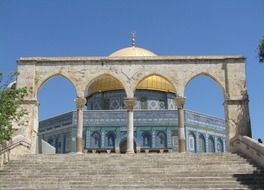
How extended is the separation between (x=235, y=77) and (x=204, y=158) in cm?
597

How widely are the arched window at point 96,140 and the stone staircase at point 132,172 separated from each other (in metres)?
19.8

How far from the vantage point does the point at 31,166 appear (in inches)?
604

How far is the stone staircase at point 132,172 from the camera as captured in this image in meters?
12.9

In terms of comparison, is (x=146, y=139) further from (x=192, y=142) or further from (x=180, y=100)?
(x=180, y=100)

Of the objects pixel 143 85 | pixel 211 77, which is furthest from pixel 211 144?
pixel 211 77

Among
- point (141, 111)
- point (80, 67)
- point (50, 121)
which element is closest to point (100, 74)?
point (80, 67)

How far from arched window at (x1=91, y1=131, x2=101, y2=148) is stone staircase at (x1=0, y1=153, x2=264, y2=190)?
19849mm

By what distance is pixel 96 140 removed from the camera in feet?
122

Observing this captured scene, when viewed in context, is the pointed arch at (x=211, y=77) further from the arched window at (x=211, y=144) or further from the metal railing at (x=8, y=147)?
the arched window at (x=211, y=144)

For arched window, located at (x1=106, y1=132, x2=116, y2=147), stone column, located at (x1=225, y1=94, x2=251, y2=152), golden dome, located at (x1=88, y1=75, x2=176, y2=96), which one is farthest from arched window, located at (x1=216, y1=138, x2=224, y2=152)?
stone column, located at (x1=225, y1=94, x2=251, y2=152)

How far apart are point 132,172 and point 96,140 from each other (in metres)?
23.0

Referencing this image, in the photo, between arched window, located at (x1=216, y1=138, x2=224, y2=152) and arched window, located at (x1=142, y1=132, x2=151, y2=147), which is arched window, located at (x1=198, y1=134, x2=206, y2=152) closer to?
arched window, located at (x1=216, y1=138, x2=224, y2=152)

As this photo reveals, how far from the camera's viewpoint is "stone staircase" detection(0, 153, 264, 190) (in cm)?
1290

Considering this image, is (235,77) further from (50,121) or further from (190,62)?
(50,121)
